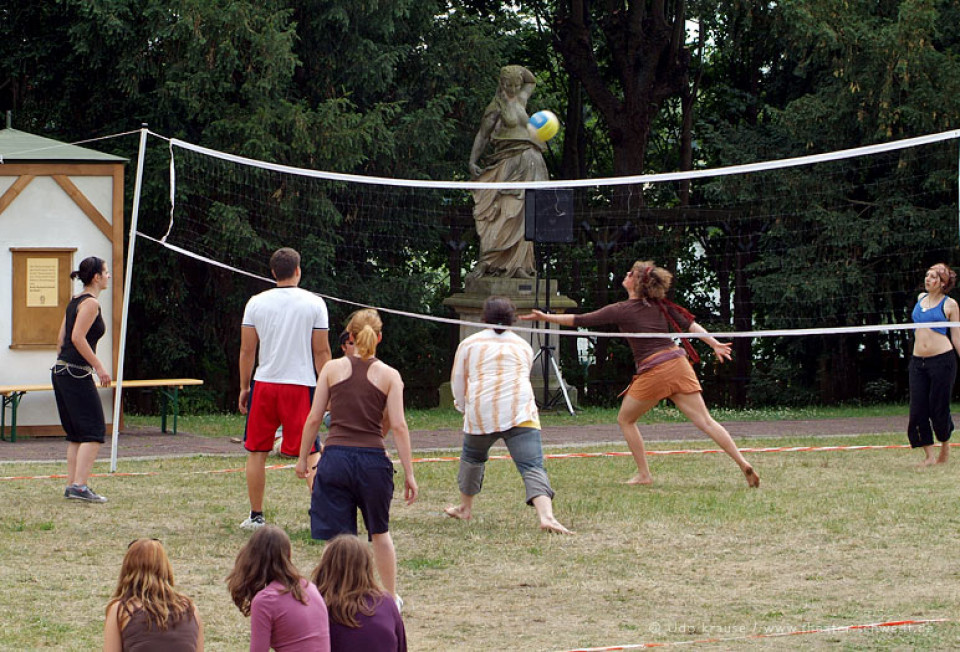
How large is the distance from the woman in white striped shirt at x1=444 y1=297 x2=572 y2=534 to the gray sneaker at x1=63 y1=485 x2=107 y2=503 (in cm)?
279

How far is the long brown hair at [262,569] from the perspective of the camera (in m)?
4.84

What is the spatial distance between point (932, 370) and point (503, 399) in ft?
14.8

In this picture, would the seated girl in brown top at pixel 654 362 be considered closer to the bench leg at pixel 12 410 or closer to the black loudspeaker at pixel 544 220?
the bench leg at pixel 12 410

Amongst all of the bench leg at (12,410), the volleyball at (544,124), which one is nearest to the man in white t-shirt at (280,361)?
the bench leg at (12,410)

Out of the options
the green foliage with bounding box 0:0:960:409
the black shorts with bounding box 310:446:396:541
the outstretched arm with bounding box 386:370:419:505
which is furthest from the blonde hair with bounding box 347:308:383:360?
the green foliage with bounding box 0:0:960:409

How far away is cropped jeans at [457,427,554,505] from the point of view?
898 centimetres

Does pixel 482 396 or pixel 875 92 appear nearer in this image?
pixel 482 396

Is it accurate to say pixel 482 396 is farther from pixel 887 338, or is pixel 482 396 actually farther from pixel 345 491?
pixel 887 338

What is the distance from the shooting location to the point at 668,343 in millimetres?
10875

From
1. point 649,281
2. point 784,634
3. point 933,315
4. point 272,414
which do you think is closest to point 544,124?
point 649,281

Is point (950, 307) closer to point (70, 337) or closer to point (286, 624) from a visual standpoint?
point (70, 337)

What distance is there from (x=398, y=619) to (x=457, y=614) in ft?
6.21

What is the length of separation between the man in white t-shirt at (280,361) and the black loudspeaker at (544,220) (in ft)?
30.9

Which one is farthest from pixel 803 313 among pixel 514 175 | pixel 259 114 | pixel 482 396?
pixel 482 396
